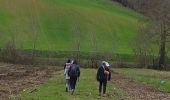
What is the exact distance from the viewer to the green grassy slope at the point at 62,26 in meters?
109

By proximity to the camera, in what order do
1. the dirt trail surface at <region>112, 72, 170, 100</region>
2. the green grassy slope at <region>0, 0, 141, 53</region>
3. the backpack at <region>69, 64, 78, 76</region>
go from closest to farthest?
the dirt trail surface at <region>112, 72, 170, 100</region>, the backpack at <region>69, 64, 78, 76</region>, the green grassy slope at <region>0, 0, 141, 53</region>

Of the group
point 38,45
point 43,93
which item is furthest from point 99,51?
point 43,93

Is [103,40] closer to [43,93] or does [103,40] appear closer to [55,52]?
[55,52]

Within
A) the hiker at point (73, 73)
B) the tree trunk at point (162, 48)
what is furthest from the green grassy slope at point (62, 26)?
the hiker at point (73, 73)

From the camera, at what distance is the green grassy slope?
4296 inches

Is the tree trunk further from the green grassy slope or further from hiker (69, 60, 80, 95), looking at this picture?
hiker (69, 60, 80, 95)

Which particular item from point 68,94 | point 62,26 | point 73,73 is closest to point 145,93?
point 73,73

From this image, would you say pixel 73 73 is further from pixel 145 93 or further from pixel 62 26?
pixel 62 26

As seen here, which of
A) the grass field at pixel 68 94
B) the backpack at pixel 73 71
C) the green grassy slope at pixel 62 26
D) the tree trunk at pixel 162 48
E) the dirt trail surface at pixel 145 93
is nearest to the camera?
the grass field at pixel 68 94

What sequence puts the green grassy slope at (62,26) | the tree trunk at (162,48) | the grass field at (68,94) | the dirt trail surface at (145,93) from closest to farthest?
the grass field at (68,94)
the dirt trail surface at (145,93)
the tree trunk at (162,48)
the green grassy slope at (62,26)

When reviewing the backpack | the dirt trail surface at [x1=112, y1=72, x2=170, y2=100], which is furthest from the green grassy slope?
the backpack

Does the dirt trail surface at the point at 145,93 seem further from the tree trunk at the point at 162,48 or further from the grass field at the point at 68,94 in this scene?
the tree trunk at the point at 162,48

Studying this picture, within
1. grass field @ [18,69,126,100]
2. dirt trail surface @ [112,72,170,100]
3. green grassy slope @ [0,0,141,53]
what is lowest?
dirt trail surface @ [112,72,170,100]

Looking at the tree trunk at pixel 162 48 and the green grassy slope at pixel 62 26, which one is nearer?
the tree trunk at pixel 162 48
